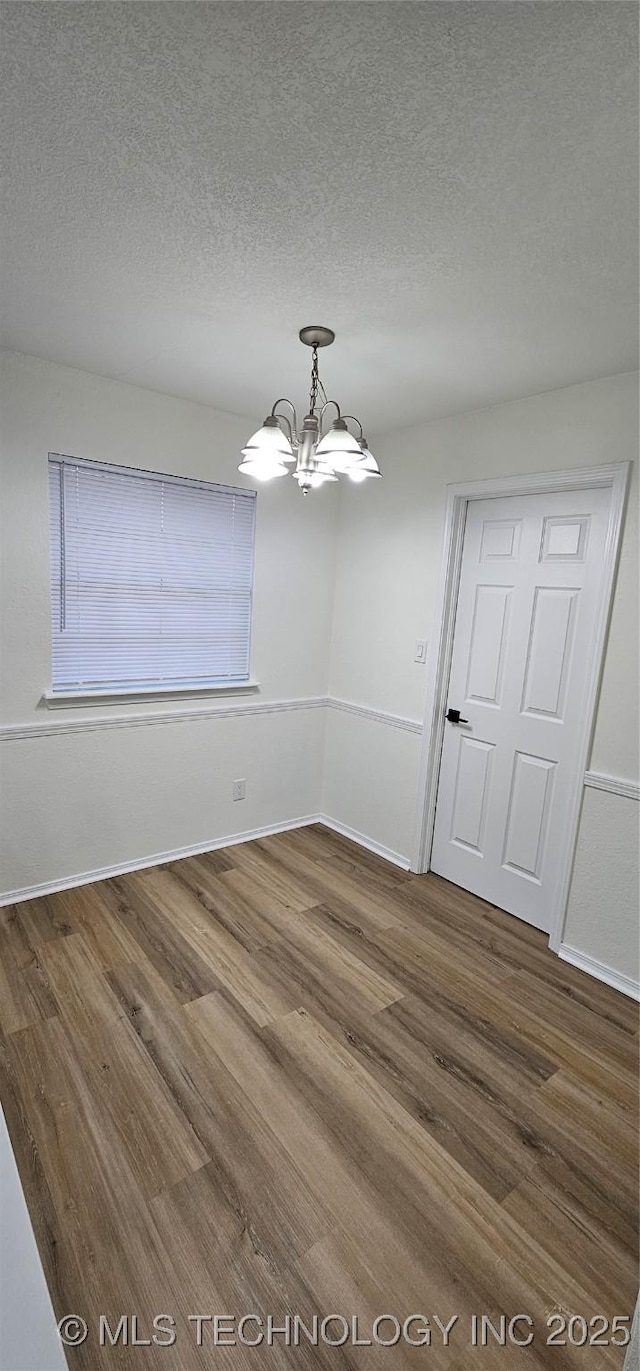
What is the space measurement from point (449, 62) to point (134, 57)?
549mm

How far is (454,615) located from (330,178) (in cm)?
205

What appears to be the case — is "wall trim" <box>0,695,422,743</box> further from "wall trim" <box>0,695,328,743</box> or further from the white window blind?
the white window blind

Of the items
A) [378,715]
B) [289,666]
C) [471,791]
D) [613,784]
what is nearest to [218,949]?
[471,791]

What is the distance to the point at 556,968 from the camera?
2.54 metres

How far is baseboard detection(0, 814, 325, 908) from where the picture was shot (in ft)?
9.22

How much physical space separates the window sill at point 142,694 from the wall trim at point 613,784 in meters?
1.88

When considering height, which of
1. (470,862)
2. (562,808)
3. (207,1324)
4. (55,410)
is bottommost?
(207,1324)

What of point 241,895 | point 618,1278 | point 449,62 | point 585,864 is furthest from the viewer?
point 241,895

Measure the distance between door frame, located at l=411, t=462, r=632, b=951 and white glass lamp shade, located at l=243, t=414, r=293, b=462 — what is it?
52.3 inches

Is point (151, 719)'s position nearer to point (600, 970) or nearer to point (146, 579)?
point (146, 579)

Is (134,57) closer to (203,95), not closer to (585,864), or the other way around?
(203,95)

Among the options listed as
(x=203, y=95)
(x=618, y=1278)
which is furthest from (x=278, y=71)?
(x=618, y=1278)

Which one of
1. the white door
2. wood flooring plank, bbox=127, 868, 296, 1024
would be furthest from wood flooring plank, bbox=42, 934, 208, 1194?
the white door

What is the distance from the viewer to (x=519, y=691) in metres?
2.79
